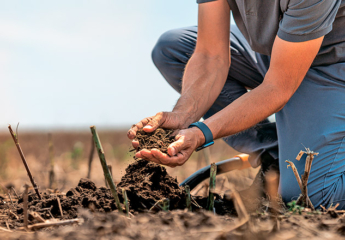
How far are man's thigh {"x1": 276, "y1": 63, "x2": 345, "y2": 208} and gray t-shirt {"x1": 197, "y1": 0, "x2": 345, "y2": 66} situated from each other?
147mm

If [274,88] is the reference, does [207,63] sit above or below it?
above

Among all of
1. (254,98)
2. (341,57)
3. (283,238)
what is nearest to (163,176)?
(254,98)

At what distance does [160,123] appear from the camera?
1.82m

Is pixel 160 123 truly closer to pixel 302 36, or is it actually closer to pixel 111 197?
pixel 111 197

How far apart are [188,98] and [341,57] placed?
0.98 metres

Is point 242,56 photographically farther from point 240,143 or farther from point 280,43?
point 280,43

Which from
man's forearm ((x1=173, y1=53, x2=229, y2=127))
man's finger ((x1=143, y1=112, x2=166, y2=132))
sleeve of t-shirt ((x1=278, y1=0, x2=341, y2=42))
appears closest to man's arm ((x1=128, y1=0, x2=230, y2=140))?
man's forearm ((x1=173, y1=53, x2=229, y2=127))

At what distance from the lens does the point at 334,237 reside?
94 cm

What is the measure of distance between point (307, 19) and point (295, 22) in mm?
57

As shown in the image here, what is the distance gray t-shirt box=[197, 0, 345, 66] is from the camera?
167 centimetres

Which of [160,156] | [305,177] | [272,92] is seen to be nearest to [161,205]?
[160,156]

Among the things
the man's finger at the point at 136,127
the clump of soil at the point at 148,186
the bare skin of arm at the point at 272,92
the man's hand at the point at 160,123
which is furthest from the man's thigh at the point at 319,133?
the man's finger at the point at 136,127

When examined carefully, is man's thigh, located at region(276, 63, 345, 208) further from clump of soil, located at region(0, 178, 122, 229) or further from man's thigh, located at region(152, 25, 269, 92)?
clump of soil, located at region(0, 178, 122, 229)

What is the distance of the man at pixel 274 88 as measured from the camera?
1.70 meters
